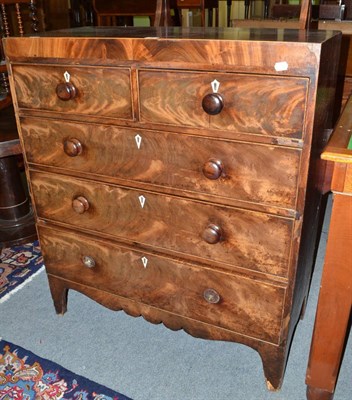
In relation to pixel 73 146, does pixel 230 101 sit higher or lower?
higher

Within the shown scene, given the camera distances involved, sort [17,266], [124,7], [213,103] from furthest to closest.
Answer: [124,7], [17,266], [213,103]

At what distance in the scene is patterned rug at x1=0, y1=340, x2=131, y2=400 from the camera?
51.4 inches

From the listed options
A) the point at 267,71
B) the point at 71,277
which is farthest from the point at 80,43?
the point at 71,277

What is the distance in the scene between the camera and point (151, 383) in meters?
1.34

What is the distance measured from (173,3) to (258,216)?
0.97 meters

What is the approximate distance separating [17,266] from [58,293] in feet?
1.67

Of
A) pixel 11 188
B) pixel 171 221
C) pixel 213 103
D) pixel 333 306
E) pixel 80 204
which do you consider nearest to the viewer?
pixel 213 103

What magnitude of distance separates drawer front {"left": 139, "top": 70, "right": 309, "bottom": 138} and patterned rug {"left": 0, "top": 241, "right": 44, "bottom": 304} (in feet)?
3.64

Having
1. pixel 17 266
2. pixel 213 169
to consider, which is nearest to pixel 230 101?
pixel 213 169

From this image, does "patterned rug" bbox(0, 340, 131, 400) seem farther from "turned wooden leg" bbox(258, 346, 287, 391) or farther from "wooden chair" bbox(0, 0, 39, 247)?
"wooden chair" bbox(0, 0, 39, 247)

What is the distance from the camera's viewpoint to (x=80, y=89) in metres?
1.16

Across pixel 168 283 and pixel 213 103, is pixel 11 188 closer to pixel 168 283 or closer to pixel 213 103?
pixel 168 283

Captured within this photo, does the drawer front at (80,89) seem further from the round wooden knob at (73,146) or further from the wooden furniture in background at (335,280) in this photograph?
the wooden furniture in background at (335,280)

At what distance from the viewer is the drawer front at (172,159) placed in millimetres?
1009
